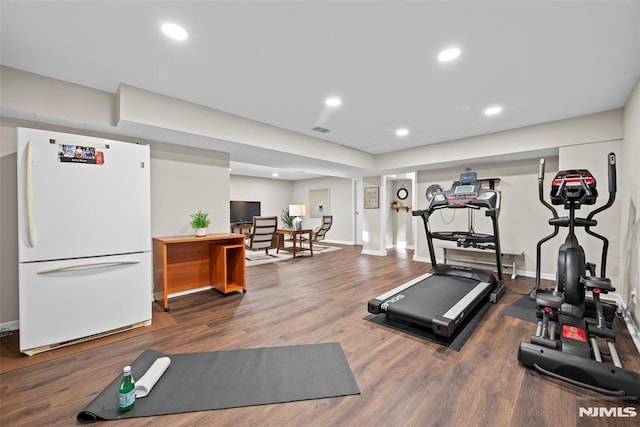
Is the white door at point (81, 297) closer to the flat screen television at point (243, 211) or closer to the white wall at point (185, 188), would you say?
the white wall at point (185, 188)

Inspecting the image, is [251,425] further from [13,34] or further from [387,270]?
[387,270]

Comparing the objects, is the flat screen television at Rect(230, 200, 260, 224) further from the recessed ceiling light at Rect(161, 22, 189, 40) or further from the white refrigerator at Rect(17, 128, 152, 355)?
the recessed ceiling light at Rect(161, 22, 189, 40)

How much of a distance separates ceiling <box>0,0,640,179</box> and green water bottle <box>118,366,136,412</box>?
7.48 ft

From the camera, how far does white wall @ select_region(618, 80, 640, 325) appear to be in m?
2.54

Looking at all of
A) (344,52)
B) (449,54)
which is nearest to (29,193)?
(344,52)

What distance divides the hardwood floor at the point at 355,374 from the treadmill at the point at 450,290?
19 cm

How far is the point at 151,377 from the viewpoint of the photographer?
1.71 meters

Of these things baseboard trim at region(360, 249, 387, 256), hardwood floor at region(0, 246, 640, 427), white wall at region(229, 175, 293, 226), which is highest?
white wall at region(229, 175, 293, 226)

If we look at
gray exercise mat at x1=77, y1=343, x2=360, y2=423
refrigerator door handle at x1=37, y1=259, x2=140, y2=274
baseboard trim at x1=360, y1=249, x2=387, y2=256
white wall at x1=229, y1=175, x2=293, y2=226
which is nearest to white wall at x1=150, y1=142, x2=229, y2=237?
refrigerator door handle at x1=37, y1=259, x2=140, y2=274

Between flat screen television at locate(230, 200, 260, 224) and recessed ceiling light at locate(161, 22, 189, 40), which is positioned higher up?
recessed ceiling light at locate(161, 22, 189, 40)

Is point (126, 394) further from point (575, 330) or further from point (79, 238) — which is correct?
point (575, 330)

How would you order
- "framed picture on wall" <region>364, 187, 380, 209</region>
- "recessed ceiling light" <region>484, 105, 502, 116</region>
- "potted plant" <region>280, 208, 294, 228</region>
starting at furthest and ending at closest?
"potted plant" <region>280, 208, 294, 228</region>
"framed picture on wall" <region>364, 187, 380, 209</region>
"recessed ceiling light" <region>484, 105, 502, 116</region>

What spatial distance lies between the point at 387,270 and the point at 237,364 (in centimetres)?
364

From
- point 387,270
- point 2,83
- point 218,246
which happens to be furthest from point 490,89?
point 2,83
